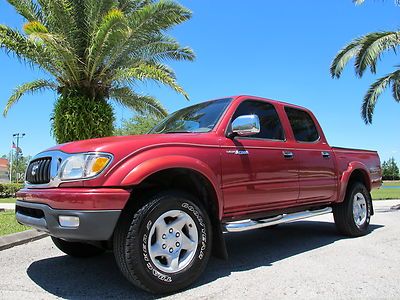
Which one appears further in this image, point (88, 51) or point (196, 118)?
point (88, 51)

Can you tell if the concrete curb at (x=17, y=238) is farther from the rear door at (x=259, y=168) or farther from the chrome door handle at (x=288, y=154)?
the chrome door handle at (x=288, y=154)

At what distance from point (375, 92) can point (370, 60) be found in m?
2.74

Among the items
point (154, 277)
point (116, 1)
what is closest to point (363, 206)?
point (154, 277)

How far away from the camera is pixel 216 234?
4.43 meters

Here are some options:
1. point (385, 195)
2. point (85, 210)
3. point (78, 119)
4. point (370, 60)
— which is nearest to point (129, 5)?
point (78, 119)

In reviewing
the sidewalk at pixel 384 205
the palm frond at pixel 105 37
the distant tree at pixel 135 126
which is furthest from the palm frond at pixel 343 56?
the distant tree at pixel 135 126

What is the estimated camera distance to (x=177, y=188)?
14.0ft

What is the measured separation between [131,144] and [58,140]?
9.71m

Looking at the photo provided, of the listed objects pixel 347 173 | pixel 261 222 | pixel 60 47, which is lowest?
pixel 261 222

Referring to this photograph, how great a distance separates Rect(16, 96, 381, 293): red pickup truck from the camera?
3.64m

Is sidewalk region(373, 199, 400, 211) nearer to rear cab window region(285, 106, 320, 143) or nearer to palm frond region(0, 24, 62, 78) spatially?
rear cab window region(285, 106, 320, 143)

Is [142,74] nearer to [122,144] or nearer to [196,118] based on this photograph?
[196,118]

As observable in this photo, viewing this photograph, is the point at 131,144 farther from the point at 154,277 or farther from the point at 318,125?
the point at 318,125

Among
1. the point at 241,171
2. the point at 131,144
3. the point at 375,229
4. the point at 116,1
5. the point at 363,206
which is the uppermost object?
the point at 116,1
